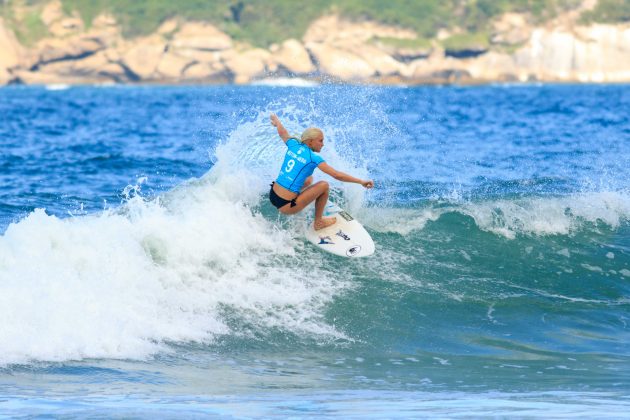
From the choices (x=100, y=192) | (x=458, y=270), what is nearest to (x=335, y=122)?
(x=100, y=192)

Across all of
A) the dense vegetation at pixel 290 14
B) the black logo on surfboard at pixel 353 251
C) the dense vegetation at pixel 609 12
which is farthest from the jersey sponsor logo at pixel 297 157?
the dense vegetation at pixel 609 12

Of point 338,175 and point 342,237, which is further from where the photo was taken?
point 342,237

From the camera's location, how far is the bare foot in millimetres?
11414

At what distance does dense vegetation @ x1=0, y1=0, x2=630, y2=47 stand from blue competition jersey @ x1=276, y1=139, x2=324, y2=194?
13722 centimetres

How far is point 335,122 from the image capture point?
19.1 m

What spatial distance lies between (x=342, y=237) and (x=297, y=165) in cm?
121

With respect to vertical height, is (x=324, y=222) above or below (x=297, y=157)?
below

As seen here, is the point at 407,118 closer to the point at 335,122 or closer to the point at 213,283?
the point at 335,122

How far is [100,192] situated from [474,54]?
13128 centimetres

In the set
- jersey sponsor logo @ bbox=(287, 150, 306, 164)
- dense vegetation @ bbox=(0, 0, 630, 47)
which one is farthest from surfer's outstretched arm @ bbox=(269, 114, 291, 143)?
dense vegetation @ bbox=(0, 0, 630, 47)

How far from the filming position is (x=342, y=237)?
11547mm

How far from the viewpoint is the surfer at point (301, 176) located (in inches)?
419

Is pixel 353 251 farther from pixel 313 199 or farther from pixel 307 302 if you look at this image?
pixel 307 302

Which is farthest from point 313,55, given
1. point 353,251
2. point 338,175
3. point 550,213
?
point 338,175
